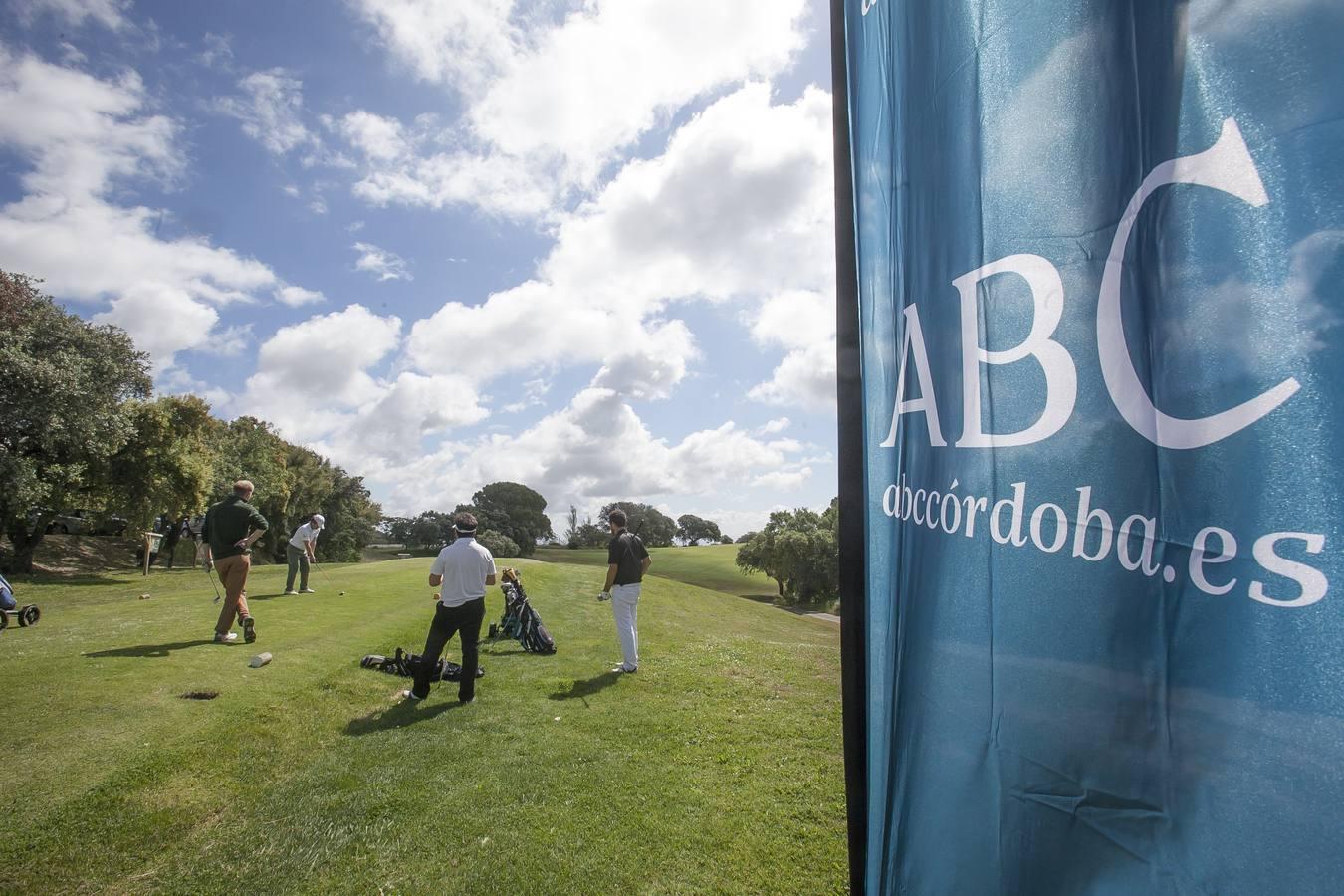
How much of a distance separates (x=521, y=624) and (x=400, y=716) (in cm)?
478

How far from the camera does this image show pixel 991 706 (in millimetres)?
2072

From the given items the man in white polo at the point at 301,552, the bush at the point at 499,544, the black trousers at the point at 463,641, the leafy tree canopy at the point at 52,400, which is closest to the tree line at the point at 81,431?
the leafy tree canopy at the point at 52,400

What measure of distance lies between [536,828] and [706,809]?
1.54 metres

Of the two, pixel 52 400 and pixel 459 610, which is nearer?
pixel 459 610

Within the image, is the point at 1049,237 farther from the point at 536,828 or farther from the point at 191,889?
the point at 191,889

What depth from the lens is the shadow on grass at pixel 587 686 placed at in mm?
9242

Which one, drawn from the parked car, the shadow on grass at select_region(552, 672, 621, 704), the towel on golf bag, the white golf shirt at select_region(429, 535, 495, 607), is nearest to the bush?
the parked car

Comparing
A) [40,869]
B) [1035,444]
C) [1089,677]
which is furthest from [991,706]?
[40,869]

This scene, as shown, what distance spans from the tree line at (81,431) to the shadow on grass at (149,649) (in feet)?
76.6

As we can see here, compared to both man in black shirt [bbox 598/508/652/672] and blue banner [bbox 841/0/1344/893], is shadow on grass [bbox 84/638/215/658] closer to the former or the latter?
man in black shirt [bbox 598/508/652/672]

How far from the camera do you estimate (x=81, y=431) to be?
91.6 feet

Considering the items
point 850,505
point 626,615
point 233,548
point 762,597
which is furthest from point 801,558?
point 850,505

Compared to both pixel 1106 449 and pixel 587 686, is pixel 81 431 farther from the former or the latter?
pixel 1106 449

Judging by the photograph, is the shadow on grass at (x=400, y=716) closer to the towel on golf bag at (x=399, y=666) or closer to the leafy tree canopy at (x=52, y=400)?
the towel on golf bag at (x=399, y=666)
